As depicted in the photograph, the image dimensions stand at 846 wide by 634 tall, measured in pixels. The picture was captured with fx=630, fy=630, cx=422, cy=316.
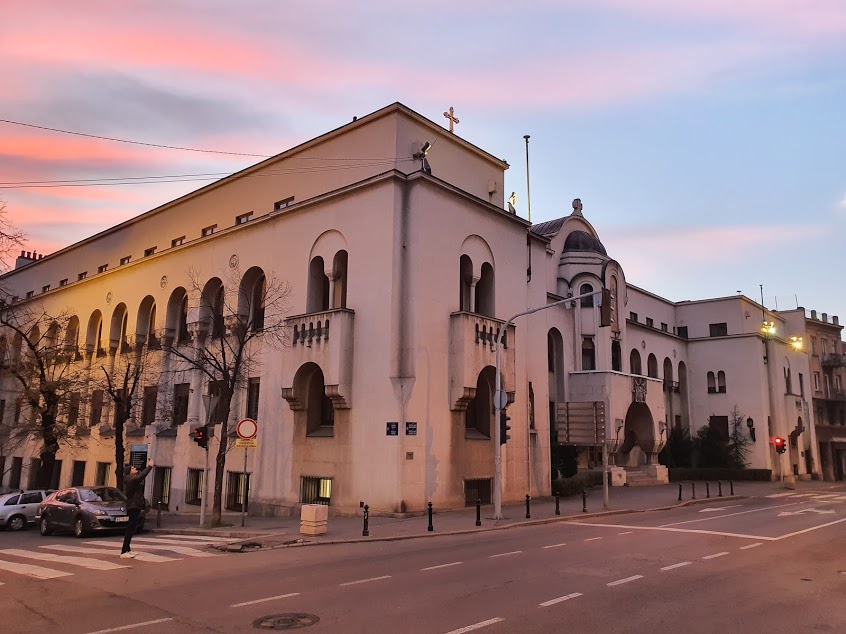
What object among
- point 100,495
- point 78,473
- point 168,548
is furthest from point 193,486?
point 168,548

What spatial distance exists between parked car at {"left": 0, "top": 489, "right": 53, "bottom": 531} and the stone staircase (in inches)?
1235

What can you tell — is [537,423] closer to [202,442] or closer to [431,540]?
[431,540]

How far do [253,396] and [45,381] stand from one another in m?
10.6

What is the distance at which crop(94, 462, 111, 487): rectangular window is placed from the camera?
35938 millimetres

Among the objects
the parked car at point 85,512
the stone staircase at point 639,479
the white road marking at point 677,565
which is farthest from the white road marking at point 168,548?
the stone staircase at point 639,479

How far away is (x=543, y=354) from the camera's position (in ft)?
95.7

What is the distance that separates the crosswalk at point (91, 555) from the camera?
1277 cm

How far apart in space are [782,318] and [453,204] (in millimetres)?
50549

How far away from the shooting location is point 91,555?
48.8 feet

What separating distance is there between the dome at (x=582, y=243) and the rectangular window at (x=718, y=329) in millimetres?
17700

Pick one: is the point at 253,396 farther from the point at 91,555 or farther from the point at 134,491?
the point at 134,491

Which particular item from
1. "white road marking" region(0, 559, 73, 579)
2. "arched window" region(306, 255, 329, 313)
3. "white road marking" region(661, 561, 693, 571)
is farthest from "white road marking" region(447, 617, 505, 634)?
"arched window" region(306, 255, 329, 313)

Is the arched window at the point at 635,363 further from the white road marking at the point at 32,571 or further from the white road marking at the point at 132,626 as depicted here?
the white road marking at the point at 132,626

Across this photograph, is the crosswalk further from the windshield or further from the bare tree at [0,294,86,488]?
the bare tree at [0,294,86,488]
